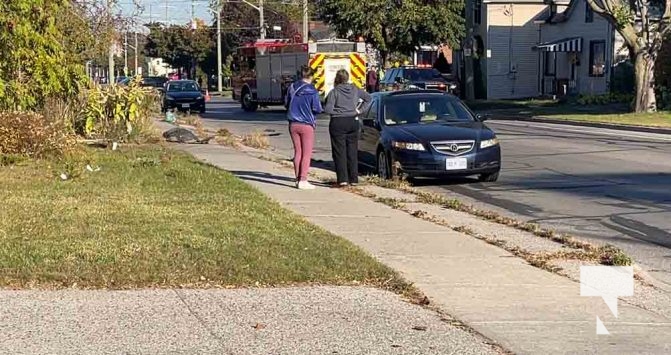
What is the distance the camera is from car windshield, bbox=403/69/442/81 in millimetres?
41731

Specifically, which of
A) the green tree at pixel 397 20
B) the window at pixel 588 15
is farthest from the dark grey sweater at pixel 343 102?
the window at pixel 588 15

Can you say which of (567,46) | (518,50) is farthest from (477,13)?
(567,46)

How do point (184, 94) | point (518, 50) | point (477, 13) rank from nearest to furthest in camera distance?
1. point (184, 94)
2. point (518, 50)
3. point (477, 13)

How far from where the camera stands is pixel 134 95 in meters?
20.5

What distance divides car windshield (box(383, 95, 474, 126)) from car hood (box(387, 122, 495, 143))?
11.9 inches

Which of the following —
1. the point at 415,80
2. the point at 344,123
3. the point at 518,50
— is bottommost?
the point at 344,123

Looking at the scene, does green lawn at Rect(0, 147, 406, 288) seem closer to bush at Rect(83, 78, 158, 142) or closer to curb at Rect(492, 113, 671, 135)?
bush at Rect(83, 78, 158, 142)

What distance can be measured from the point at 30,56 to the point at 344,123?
21.5 feet

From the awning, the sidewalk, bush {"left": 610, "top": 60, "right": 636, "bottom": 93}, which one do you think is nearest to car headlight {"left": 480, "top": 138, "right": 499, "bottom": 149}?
the sidewalk

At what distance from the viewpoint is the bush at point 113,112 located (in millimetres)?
20266

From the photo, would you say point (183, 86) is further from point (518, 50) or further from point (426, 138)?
point (426, 138)

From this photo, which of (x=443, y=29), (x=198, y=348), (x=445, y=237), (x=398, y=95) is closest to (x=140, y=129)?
(x=398, y=95)

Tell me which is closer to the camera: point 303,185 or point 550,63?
point 303,185

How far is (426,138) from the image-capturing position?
14.9m
